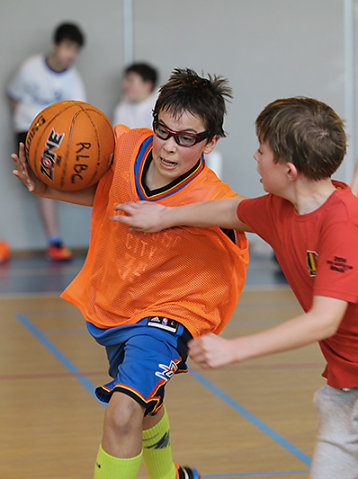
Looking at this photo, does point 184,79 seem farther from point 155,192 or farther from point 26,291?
point 26,291

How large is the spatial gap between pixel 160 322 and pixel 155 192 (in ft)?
1.23

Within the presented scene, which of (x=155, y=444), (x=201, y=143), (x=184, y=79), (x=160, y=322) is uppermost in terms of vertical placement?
(x=184, y=79)

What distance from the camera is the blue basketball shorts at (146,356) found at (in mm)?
2092

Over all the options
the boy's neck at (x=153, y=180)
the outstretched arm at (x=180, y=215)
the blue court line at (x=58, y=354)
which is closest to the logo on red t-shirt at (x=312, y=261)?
the outstretched arm at (x=180, y=215)

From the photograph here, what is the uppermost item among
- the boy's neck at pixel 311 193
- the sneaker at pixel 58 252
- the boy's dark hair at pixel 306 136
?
the boy's dark hair at pixel 306 136

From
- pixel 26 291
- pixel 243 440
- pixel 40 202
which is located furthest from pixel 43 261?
pixel 243 440

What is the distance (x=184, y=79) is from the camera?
2.31m

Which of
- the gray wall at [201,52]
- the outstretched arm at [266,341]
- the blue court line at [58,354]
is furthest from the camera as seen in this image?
the gray wall at [201,52]

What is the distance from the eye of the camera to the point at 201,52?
8.16m

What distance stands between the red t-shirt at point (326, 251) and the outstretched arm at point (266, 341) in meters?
0.07

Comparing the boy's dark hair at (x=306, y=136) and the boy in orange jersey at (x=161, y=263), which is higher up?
the boy's dark hair at (x=306, y=136)

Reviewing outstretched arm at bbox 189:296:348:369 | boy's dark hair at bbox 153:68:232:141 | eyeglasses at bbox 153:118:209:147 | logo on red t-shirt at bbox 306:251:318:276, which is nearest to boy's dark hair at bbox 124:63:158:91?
boy's dark hair at bbox 153:68:232:141

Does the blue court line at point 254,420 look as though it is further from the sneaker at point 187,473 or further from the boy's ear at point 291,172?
the boy's ear at point 291,172

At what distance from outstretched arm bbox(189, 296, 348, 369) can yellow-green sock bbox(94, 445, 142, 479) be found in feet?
1.76
